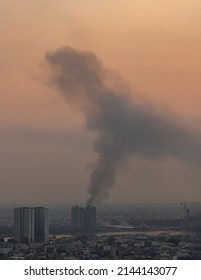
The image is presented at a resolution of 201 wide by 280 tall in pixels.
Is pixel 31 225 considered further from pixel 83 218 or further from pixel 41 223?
pixel 83 218

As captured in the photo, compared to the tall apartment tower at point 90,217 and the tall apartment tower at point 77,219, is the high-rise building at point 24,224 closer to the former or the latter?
the tall apartment tower at point 77,219

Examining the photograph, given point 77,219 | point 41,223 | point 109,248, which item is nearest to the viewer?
point 109,248

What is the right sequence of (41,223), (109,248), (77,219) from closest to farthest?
(109,248) < (77,219) < (41,223)

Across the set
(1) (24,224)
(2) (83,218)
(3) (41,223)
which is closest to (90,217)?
(2) (83,218)

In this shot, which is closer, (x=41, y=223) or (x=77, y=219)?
(x=77, y=219)

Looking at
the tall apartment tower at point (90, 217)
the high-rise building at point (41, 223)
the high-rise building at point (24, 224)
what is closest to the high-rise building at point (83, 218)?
Answer: the tall apartment tower at point (90, 217)

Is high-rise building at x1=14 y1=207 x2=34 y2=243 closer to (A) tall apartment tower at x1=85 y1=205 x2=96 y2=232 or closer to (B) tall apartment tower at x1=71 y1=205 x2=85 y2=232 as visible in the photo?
(B) tall apartment tower at x1=71 y1=205 x2=85 y2=232
